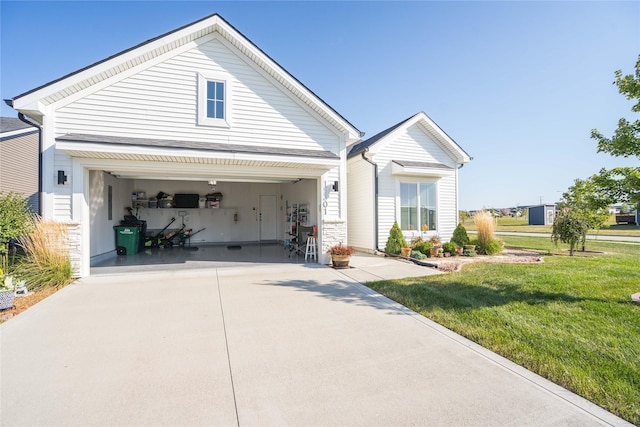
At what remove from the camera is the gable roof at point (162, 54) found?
6645 millimetres

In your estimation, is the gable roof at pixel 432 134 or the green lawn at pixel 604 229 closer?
the gable roof at pixel 432 134

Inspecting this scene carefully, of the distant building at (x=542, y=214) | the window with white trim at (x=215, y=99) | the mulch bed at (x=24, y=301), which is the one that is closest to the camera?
the mulch bed at (x=24, y=301)

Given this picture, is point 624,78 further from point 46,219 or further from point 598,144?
point 46,219

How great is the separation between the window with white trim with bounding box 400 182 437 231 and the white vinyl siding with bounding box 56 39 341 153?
391 centimetres

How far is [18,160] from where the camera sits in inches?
519

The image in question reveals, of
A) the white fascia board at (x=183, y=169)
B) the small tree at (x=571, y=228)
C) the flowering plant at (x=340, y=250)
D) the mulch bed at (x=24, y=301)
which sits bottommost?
the mulch bed at (x=24, y=301)

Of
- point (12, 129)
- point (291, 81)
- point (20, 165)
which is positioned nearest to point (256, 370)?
point (291, 81)

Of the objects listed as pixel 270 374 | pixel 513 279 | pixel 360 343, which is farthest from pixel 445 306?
pixel 270 374

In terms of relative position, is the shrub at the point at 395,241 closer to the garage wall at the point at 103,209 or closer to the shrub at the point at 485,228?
the shrub at the point at 485,228

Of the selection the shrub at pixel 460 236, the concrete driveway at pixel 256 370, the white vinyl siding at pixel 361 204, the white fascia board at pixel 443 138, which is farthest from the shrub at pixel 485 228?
the concrete driveway at pixel 256 370

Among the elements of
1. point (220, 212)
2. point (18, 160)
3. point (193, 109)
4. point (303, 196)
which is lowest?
point (220, 212)

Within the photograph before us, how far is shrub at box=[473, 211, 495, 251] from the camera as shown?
10711 mm

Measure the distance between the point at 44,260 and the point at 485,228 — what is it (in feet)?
42.8

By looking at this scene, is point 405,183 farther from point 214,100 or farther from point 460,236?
point 214,100
